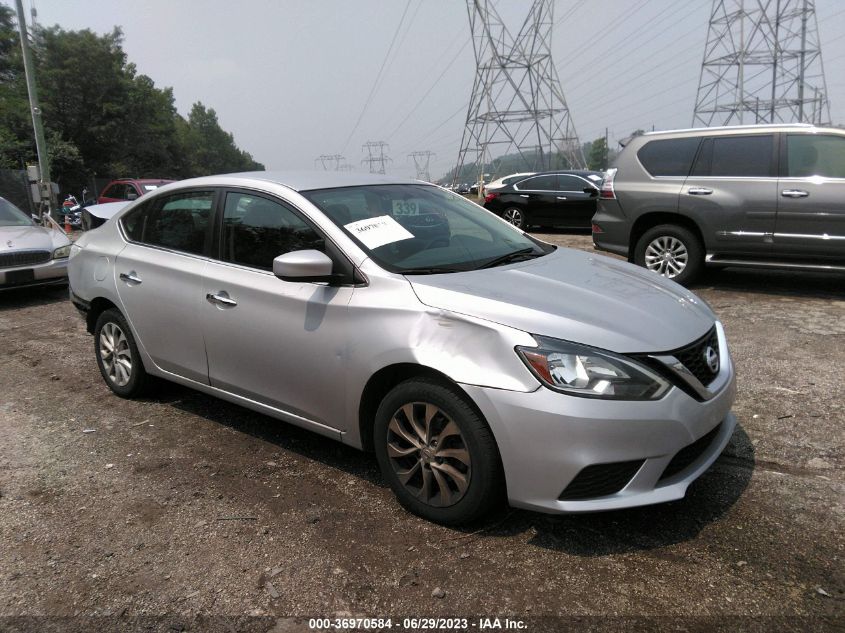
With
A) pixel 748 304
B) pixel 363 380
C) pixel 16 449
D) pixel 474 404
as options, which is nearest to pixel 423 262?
pixel 363 380

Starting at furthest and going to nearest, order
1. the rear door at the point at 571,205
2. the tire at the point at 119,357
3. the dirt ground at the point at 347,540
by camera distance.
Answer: the rear door at the point at 571,205
the tire at the point at 119,357
the dirt ground at the point at 347,540

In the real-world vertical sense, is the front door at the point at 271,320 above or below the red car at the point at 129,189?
below

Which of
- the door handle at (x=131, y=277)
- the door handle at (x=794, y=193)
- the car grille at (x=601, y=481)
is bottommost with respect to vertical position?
the car grille at (x=601, y=481)

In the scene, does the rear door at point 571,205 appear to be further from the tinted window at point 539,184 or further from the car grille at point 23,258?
Result: the car grille at point 23,258

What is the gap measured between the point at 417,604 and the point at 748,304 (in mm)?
5652

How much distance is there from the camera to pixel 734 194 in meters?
7.04

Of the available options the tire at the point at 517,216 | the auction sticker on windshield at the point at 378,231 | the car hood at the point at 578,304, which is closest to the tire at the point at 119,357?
the auction sticker on windshield at the point at 378,231

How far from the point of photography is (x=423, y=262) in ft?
10.4

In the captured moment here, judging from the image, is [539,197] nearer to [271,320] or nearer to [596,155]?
[271,320]

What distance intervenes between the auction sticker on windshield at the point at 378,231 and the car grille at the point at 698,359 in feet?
4.82

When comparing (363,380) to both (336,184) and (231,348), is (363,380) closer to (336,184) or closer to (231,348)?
(231,348)

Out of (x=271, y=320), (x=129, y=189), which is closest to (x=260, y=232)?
(x=271, y=320)

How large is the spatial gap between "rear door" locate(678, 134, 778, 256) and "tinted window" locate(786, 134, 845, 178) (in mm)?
178

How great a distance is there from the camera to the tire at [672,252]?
24.2 feet
